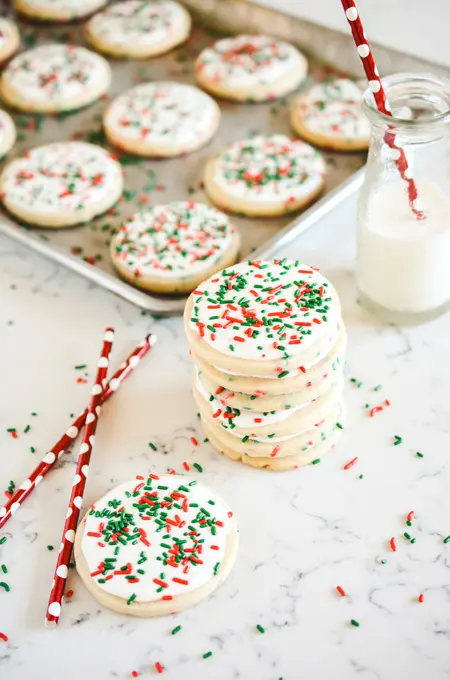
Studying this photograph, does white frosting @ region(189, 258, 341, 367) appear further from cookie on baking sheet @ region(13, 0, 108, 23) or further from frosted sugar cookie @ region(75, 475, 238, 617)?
cookie on baking sheet @ region(13, 0, 108, 23)

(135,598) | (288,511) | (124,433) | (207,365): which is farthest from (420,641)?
(124,433)

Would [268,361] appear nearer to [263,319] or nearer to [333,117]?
[263,319]

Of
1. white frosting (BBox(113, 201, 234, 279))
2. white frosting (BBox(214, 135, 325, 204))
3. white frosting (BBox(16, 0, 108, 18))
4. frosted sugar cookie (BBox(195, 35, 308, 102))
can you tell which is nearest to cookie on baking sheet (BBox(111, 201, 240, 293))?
white frosting (BBox(113, 201, 234, 279))

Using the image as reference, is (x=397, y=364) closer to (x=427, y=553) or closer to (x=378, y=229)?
(x=378, y=229)

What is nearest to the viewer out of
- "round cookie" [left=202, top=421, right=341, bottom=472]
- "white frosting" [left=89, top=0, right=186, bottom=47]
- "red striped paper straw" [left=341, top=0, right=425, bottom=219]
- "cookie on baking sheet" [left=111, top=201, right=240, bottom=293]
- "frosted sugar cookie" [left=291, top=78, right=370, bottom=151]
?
"red striped paper straw" [left=341, top=0, right=425, bottom=219]

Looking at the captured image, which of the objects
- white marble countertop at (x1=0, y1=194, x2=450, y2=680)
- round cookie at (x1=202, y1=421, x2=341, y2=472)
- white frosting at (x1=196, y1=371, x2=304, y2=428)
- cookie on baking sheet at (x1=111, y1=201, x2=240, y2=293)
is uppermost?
white frosting at (x1=196, y1=371, x2=304, y2=428)

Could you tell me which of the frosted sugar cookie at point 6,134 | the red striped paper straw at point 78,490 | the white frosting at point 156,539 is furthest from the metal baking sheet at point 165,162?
the white frosting at point 156,539

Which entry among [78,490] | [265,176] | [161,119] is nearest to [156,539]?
[78,490]
